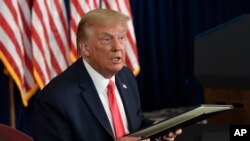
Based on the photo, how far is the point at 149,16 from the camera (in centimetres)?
611

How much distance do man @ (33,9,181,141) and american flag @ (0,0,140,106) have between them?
2305 millimetres

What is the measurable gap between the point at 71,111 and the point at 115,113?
227mm

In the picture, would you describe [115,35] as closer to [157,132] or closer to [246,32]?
[157,132]

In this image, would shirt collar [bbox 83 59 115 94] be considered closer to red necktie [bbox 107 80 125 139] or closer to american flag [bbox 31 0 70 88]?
red necktie [bbox 107 80 125 139]

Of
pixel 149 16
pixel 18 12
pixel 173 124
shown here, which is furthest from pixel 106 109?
pixel 149 16

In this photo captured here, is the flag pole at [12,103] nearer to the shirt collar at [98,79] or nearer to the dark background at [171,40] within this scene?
the dark background at [171,40]

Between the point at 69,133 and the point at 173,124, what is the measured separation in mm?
411

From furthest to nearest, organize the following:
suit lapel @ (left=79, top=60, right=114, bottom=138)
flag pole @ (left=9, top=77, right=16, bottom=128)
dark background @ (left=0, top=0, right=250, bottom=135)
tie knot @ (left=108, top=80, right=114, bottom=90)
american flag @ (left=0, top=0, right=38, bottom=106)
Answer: dark background @ (left=0, top=0, right=250, bottom=135) < flag pole @ (left=9, top=77, right=16, bottom=128) < american flag @ (left=0, top=0, right=38, bottom=106) < tie knot @ (left=108, top=80, right=114, bottom=90) < suit lapel @ (left=79, top=60, right=114, bottom=138)

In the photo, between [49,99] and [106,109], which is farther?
[106,109]

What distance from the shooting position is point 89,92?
192 cm

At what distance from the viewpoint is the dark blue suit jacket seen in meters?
1.79

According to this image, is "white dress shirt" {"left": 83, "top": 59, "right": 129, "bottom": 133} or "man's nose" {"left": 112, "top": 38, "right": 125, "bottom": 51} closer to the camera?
"man's nose" {"left": 112, "top": 38, "right": 125, "bottom": 51}

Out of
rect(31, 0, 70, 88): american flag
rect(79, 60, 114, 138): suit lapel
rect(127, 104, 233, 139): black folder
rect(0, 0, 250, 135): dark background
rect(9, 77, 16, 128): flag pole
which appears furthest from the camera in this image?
rect(0, 0, 250, 135): dark background

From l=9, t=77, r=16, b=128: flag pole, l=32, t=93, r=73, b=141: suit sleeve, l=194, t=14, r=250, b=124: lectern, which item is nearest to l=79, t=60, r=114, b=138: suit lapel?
l=32, t=93, r=73, b=141: suit sleeve
